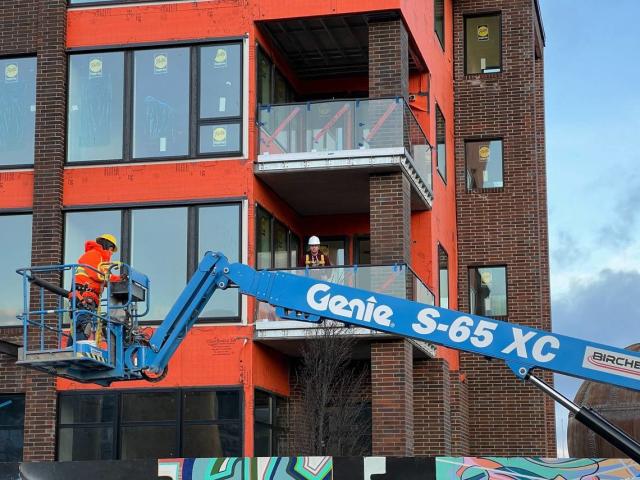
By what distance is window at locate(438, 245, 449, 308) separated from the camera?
101 ft

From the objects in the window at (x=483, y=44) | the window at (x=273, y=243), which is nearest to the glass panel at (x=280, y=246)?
the window at (x=273, y=243)

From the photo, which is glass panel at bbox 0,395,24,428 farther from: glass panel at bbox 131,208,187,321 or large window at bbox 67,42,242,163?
large window at bbox 67,42,242,163

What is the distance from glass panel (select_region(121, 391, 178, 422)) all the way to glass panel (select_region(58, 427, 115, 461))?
0.54 m

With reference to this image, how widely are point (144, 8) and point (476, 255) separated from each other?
11.9m

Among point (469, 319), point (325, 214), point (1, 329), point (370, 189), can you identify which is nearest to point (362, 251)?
point (325, 214)

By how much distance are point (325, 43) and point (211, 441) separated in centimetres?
967

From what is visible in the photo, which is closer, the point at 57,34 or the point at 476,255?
the point at 57,34

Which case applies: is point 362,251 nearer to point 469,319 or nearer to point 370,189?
point 370,189

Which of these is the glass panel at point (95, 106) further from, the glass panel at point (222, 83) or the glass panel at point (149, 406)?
the glass panel at point (149, 406)

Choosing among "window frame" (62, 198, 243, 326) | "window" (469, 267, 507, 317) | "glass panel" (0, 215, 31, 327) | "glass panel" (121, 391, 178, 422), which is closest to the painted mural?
"window frame" (62, 198, 243, 326)

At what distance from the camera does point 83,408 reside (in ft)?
82.7

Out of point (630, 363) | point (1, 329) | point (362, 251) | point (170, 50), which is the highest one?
point (170, 50)

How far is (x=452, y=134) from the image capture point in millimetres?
33656

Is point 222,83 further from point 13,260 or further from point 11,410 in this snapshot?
point 11,410
